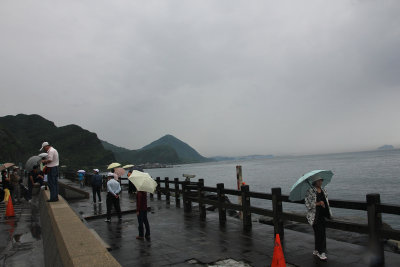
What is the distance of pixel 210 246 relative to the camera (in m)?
7.27

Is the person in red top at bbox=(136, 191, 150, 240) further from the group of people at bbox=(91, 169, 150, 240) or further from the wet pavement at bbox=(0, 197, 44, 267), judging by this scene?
the wet pavement at bbox=(0, 197, 44, 267)

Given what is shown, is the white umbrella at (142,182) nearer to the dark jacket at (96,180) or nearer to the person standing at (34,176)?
the dark jacket at (96,180)

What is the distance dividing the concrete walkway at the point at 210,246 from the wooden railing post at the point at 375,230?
23cm

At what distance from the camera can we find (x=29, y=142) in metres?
163

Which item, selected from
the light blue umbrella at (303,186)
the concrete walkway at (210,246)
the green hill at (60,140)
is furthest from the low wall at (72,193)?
the green hill at (60,140)

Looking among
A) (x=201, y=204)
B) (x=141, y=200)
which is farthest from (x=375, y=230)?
(x=201, y=204)

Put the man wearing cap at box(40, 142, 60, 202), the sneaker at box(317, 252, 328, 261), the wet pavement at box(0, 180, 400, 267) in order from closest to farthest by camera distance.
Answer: the sneaker at box(317, 252, 328, 261) < the wet pavement at box(0, 180, 400, 267) < the man wearing cap at box(40, 142, 60, 202)

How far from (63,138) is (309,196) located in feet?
680

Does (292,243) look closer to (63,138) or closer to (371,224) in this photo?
(371,224)

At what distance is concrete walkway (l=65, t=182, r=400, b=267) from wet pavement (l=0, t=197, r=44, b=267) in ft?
5.62

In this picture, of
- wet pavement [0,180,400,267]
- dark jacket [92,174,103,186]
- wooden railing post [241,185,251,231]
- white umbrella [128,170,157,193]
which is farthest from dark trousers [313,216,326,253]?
dark jacket [92,174,103,186]

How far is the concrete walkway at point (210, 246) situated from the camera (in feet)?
19.7

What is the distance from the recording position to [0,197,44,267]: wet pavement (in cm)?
704

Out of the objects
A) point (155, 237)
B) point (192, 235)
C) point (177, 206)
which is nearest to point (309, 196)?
point (192, 235)
